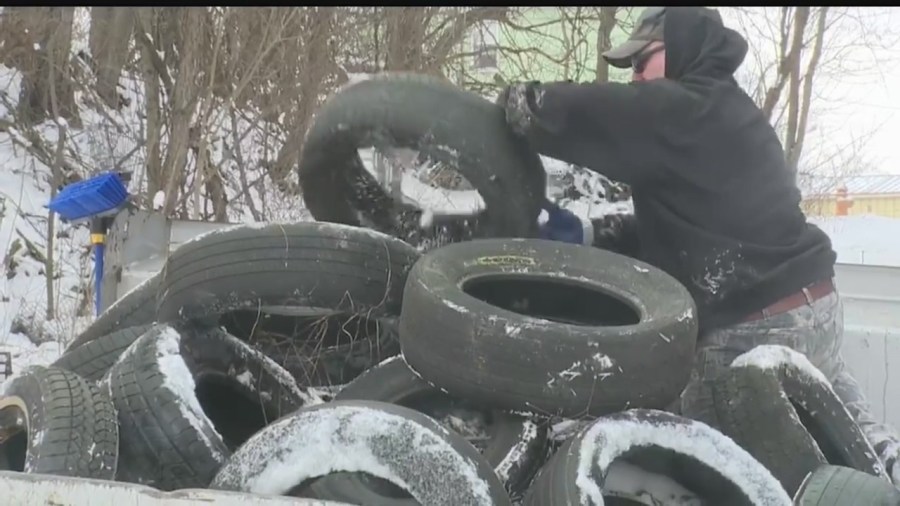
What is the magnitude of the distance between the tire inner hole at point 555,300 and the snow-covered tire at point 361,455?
90cm

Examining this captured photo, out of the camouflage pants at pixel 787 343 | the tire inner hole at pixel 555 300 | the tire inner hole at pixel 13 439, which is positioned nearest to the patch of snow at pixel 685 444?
the tire inner hole at pixel 555 300

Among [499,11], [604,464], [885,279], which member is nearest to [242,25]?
[499,11]

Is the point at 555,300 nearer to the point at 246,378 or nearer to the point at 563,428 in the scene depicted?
the point at 563,428

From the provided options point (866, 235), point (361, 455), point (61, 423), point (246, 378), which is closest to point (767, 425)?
point (361, 455)

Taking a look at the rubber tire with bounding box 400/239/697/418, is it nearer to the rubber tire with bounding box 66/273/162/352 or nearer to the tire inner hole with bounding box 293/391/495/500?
the tire inner hole with bounding box 293/391/495/500

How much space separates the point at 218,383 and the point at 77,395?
0.71 metres

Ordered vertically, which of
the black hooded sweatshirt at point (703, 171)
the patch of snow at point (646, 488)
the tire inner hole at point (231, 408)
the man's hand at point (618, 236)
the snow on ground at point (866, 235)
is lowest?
the snow on ground at point (866, 235)

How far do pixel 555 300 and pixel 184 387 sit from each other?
4.27ft

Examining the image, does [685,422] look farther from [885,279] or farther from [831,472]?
[885,279]

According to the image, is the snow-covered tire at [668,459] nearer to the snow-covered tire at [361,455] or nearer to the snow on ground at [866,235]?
the snow-covered tire at [361,455]

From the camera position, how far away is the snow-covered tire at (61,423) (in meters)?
2.28

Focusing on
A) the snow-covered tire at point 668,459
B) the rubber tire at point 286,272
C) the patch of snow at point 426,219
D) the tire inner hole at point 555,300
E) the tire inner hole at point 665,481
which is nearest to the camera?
the snow-covered tire at point 668,459

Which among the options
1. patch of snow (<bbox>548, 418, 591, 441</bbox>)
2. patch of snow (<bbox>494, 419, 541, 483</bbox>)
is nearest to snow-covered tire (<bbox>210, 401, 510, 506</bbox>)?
patch of snow (<bbox>494, 419, 541, 483</bbox>)

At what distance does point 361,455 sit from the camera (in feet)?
6.98
